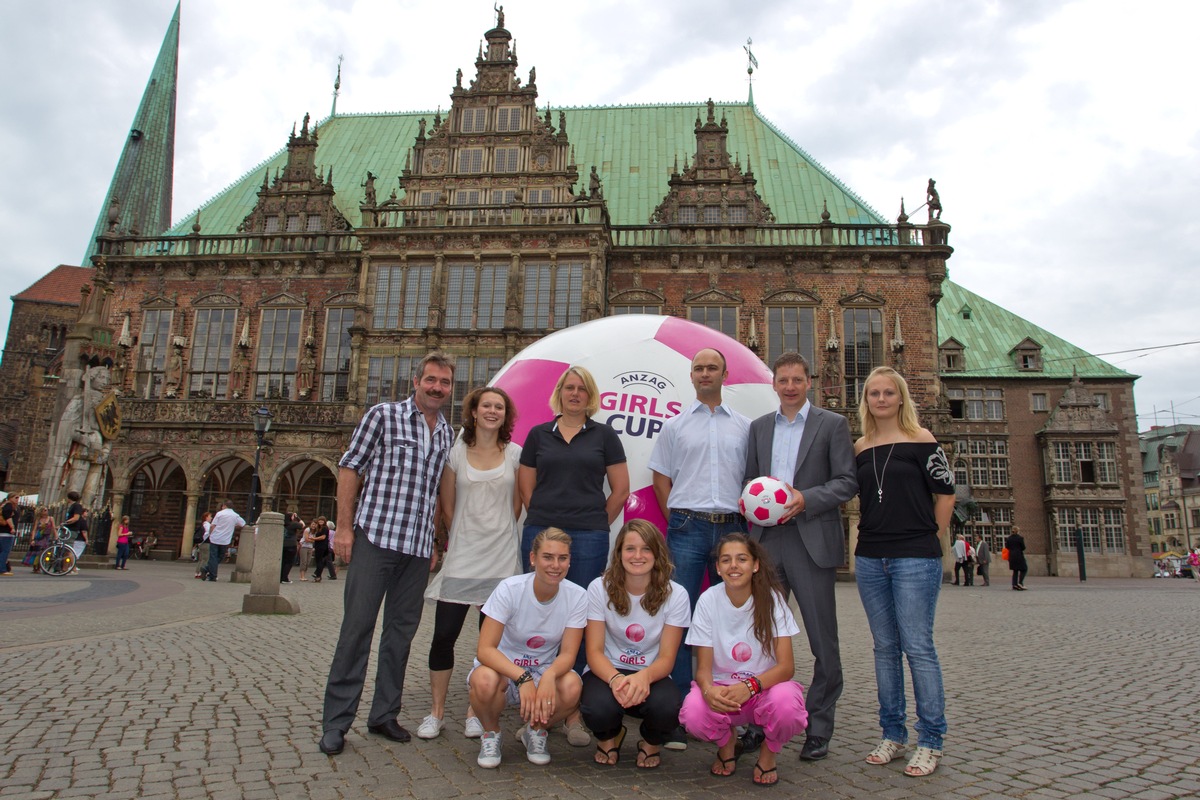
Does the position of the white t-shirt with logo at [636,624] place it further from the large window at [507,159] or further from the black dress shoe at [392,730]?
the large window at [507,159]

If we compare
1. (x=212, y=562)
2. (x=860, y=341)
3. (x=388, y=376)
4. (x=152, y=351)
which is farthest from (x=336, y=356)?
(x=860, y=341)

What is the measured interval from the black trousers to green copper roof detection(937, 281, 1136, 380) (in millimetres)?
36725

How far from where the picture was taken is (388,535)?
14.1 ft

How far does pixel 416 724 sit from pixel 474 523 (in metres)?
1.29

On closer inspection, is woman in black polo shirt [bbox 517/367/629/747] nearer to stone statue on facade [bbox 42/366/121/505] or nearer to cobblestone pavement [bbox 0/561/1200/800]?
cobblestone pavement [bbox 0/561/1200/800]

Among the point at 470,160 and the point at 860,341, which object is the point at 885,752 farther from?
the point at 470,160

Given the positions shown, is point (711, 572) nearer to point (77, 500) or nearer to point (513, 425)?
point (513, 425)

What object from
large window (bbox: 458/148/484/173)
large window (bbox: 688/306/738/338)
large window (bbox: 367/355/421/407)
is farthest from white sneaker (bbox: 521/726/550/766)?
large window (bbox: 458/148/484/173)

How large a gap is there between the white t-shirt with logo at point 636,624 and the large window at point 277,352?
82.5 ft

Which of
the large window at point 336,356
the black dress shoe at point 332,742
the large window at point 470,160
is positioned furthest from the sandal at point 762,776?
the large window at point 470,160

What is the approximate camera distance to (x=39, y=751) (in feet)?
12.5

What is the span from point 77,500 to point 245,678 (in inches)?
523

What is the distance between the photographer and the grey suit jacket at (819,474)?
416 cm

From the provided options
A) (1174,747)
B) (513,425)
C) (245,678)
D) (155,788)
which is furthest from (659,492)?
(245,678)
